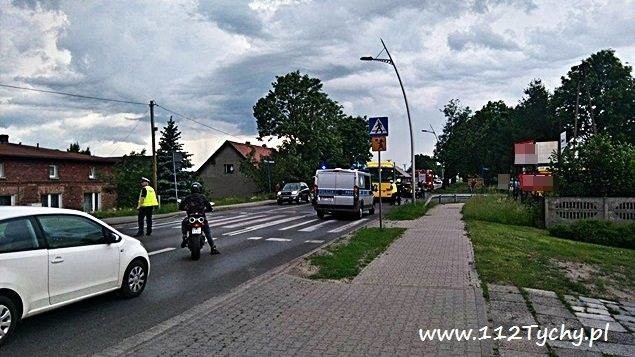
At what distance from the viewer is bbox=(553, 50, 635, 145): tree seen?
52875 millimetres

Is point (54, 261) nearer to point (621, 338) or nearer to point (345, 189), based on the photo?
point (621, 338)

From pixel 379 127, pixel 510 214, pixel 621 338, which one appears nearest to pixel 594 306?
pixel 621 338

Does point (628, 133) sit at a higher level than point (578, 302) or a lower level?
higher

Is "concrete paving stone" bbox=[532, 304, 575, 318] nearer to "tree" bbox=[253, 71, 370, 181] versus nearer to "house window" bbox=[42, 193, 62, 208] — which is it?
"house window" bbox=[42, 193, 62, 208]

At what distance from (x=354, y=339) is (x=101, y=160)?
1770 inches

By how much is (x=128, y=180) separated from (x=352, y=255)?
3478cm

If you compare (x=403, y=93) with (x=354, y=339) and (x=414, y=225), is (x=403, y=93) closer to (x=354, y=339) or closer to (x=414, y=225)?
(x=414, y=225)

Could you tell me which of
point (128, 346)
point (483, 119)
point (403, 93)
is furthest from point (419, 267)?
point (483, 119)

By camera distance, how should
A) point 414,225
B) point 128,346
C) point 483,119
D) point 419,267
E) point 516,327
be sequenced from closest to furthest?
1. point 128,346
2. point 516,327
3. point 419,267
4. point 414,225
5. point 483,119

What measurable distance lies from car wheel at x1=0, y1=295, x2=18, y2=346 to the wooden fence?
53.8 ft

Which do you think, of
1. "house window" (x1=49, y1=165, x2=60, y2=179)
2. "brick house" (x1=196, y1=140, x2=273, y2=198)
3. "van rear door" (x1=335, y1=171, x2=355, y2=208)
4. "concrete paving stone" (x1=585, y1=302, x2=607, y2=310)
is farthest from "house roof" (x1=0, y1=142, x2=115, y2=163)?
"concrete paving stone" (x1=585, y1=302, x2=607, y2=310)

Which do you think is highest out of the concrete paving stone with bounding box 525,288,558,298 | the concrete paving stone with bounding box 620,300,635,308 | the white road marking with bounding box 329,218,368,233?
the white road marking with bounding box 329,218,368,233

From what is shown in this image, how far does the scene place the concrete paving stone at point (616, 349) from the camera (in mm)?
5207

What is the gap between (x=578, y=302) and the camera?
728 centimetres
